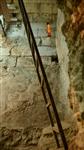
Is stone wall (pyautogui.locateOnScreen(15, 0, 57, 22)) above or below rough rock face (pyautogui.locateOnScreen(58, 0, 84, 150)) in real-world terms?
below

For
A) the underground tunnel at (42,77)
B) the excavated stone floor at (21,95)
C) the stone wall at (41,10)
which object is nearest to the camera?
the underground tunnel at (42,77)

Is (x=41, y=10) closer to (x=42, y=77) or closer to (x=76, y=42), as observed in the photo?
(x=76, y=42)

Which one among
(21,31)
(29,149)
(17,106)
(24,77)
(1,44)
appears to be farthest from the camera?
(21,31)

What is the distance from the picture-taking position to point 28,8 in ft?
39.5

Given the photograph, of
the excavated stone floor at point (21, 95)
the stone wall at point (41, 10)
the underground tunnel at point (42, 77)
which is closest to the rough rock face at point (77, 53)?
the underground tunnel at point (42, 77)

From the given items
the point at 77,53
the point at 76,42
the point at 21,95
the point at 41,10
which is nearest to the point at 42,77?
the point at 77,53

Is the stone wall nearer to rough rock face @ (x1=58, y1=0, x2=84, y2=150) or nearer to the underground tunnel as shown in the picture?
the underground tunnel

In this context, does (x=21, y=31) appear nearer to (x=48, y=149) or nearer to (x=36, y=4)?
(x=36, y=4)

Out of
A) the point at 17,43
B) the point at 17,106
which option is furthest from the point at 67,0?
the point at 17,43

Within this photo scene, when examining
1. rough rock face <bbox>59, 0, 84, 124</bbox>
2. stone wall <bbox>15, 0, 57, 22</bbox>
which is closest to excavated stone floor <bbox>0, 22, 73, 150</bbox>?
stone wall <bbox>15, 0, 57, 22</bbox>

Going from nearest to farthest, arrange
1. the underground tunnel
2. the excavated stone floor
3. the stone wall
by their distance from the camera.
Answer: the underground tunnel, the excavated stone floor, the stone wall

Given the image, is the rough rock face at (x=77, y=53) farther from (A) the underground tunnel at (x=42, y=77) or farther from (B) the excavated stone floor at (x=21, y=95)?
(B) the excavated stone floor at (x=21, y=95)

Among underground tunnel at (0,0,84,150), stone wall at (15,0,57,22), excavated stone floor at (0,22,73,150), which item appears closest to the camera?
underground tunnel at (0,0,84,150)

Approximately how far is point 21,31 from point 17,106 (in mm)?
3953
